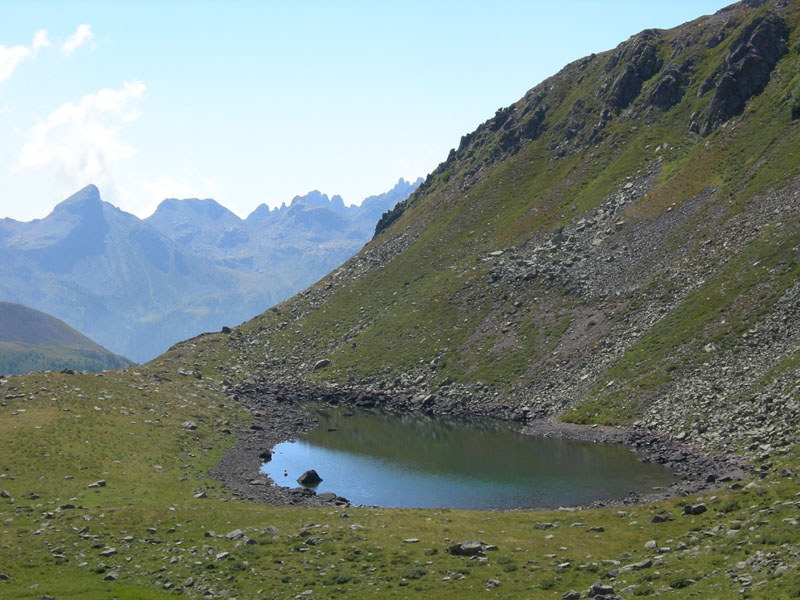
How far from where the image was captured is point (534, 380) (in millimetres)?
109062

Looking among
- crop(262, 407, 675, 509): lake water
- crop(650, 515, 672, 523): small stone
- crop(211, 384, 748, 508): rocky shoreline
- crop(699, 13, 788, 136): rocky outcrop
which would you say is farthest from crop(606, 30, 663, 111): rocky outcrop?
crop(650, 515, 672, 523): small stone

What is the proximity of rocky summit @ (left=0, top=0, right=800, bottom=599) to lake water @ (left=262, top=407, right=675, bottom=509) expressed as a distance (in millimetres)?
3191

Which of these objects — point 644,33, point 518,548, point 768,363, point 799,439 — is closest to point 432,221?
point 644,33

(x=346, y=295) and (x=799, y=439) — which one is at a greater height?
(x=346, y=295)

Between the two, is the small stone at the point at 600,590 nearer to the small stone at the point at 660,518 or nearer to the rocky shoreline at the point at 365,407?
the small stone at the point at 660,518

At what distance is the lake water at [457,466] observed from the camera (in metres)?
69.1

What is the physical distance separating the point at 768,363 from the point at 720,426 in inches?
380

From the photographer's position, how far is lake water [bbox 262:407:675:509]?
6906 cm

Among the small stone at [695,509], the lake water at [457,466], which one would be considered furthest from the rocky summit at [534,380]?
the lake water at [457,466]

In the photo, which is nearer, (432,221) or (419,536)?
(419,536)

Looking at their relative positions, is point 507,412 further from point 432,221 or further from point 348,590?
point 432,221

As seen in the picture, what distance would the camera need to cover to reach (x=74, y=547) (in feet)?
162

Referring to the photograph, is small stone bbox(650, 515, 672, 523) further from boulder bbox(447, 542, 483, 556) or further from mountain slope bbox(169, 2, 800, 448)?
mountain slope bbox(169, 2, 800, 448)

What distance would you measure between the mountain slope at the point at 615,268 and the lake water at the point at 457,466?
26.8ft
